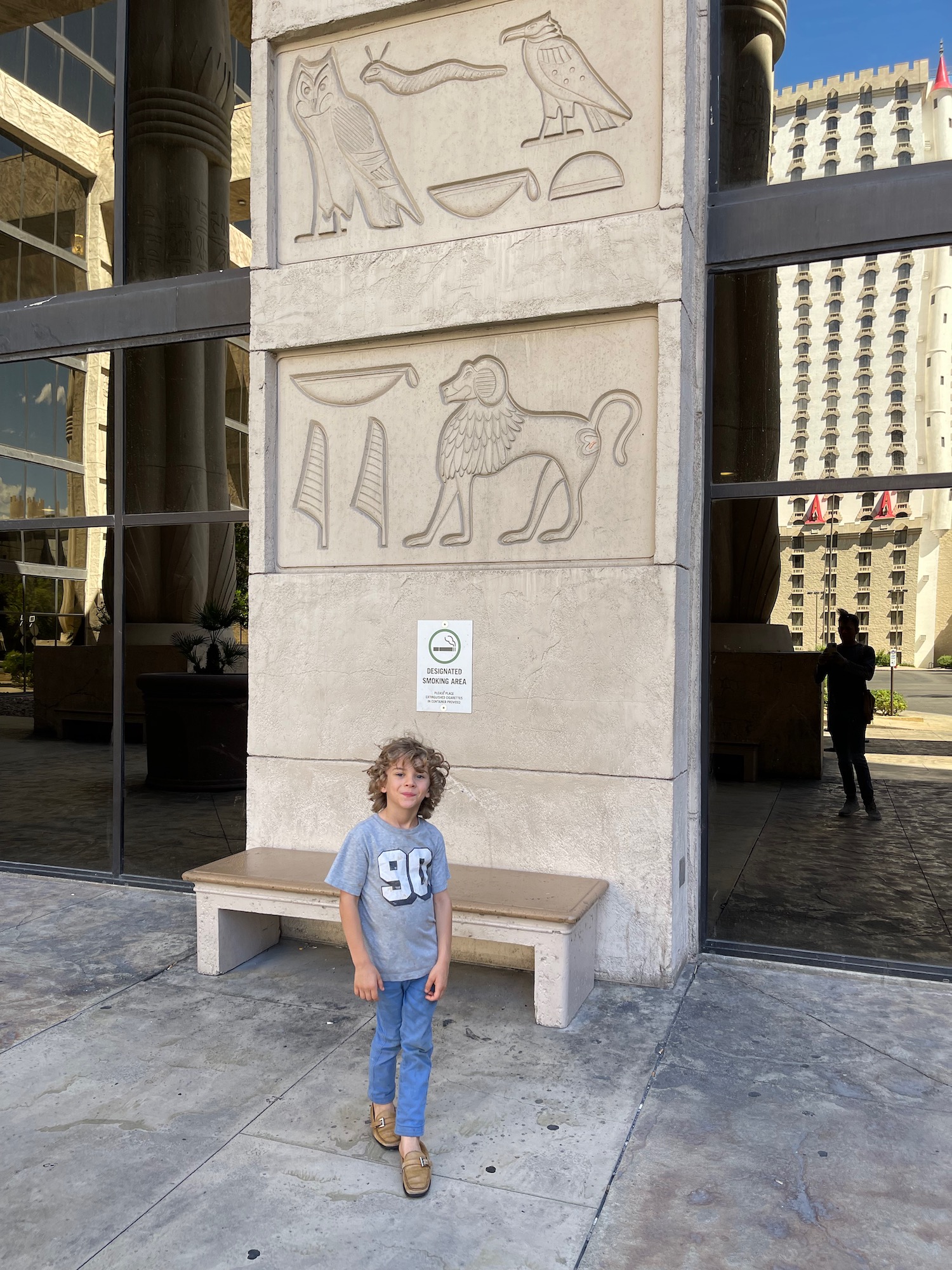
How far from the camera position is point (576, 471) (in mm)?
5215

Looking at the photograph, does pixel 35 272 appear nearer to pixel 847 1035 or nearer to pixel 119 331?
pixel 119 331

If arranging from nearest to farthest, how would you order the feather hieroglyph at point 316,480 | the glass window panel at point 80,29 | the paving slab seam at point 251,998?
1. the paving slab seam at point 251,998
2. the feather hieroglyph at point 316,480
3. the glass window panel at point 80,29

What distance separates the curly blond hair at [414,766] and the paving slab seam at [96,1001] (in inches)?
86.4

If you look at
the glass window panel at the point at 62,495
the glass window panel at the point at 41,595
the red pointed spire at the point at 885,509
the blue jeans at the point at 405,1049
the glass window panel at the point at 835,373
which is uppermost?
the glass window panel at the point at 835,373

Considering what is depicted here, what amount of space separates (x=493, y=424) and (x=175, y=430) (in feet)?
8.91

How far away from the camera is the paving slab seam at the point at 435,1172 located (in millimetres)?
3025

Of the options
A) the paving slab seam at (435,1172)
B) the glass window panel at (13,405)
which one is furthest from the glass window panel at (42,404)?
the paving slab seam at (435,1172)

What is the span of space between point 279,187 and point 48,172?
9.77ft

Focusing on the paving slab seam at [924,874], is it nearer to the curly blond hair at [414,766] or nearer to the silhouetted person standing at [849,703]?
the silhouetted person standing at [849,703]

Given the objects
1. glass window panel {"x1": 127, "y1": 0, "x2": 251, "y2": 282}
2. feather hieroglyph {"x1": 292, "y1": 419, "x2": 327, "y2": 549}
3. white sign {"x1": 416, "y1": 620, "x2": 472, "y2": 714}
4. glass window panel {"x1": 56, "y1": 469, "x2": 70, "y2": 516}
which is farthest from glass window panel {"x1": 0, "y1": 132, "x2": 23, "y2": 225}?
white sign {"x1": 416, "y1": 620, "x2": 472, "y2": 714}

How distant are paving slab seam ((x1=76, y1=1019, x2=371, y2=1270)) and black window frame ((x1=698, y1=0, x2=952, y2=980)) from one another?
2262 millimetres

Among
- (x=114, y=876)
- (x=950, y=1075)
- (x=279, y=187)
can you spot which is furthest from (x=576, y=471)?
(x=114, y=876)

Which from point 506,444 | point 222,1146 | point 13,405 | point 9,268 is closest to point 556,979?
point 222,1146

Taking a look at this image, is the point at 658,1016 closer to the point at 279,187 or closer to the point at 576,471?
the point at 576,471
